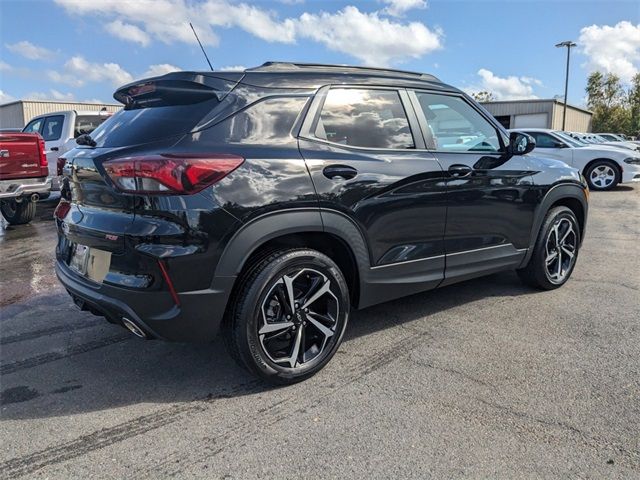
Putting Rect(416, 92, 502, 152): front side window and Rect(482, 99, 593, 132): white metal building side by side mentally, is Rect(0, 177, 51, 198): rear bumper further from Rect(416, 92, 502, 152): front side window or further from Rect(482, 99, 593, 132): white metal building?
Rect(482, 99, 593, 132): white metal building

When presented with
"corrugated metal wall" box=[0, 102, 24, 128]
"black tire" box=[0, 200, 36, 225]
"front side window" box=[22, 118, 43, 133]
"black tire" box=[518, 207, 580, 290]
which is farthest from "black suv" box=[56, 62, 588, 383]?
"corrugated metal wall" box=[0, 102, 24, 128]

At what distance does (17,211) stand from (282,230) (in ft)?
25.5


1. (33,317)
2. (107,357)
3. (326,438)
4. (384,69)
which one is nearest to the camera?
(326,438)

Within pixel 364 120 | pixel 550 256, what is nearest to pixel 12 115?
pixel 364 120

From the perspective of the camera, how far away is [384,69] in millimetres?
3729

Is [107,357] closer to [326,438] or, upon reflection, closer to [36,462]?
[36,462]

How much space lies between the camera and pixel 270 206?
281cm

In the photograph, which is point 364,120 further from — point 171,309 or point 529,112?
point 529,112

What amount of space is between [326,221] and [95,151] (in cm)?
140

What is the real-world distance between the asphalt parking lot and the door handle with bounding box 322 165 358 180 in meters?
1.21

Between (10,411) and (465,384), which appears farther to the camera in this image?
(465,384)

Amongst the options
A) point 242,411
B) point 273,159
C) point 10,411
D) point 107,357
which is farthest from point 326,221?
point 10,411

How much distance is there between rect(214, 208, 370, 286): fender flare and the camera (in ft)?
8.93

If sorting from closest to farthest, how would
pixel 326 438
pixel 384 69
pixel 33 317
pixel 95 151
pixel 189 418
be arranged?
1. pixel 326 438
2. pixel 189 418
3. pixel 95 151
4. pixel 384 69
5. pixel 33 317
